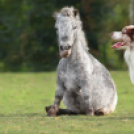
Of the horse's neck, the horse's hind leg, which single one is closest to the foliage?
the horse's hind leg

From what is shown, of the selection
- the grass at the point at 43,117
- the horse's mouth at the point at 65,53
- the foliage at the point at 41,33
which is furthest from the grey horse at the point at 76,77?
the foliage at the point at 41,33

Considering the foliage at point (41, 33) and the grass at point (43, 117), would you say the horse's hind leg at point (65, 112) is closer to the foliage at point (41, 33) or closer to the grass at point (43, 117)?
the grass at point (43, 117)

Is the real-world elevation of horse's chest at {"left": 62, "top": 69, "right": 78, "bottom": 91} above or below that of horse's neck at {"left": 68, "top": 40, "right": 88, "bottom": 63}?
below

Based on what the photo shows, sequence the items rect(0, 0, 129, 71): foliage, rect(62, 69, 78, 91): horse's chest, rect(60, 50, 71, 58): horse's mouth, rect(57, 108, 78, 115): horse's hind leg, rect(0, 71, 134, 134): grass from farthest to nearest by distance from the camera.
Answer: rect(0, 0, 129, 71): foliage
rect(57, 108, 78, 115): horse's hind leg
rect(62, 69, 78, 91): horse's chest
rect(60, 50, 71, 58): horse's mouth
rect(0, 71, 134, 134): grass

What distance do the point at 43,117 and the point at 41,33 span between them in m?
16.1

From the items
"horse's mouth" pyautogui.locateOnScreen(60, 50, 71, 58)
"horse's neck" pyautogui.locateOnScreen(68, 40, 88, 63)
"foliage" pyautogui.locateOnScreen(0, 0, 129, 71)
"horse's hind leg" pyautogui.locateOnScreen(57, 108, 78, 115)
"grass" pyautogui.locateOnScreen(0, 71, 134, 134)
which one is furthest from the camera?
"foliage" pyautogui.locateOnScreen(0, 0, 129, 71)

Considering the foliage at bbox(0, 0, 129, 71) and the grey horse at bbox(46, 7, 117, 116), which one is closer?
the grey horse at bbox(46, 7, 117, 116)

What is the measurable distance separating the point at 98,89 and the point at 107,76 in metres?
0.43

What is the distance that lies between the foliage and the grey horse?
1458cm

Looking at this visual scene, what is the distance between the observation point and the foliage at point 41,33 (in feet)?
79.6

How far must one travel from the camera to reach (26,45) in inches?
981

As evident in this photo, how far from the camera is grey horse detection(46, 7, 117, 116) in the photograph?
28.5 ft

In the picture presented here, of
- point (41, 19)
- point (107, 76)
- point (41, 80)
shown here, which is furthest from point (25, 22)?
point (107, 76)

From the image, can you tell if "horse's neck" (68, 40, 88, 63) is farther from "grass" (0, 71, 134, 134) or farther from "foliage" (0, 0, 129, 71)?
"foliage" (0, 0, 129, 71)
